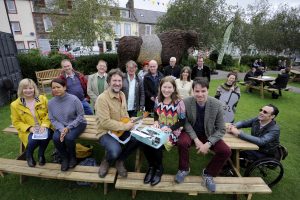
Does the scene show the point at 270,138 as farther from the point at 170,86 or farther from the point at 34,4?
the point at 34,4

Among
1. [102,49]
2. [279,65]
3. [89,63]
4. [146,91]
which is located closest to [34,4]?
[102,49]

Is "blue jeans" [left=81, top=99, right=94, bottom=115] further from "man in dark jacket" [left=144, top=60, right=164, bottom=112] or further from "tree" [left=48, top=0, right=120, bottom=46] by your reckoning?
"tree" [left=48, top=0, right=120, bottom=46]

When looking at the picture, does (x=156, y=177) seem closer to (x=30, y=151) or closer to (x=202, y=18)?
(x=30, y=151)

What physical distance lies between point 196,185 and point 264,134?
4.68 feet

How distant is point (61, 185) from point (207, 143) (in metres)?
2.43

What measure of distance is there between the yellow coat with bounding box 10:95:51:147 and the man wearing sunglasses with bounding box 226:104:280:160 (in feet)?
10.5

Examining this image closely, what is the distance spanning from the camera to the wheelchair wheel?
2.80 metres

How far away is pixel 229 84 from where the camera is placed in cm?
402

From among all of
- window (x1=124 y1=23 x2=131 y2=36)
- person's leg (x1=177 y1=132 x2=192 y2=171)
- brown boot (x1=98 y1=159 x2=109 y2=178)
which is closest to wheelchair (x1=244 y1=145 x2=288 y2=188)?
person's leg (x1=177 y1=132 x2=192 y2=171)

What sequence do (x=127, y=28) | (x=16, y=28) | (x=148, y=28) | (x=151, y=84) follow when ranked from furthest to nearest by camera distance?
(x=148, y=28) → (x=127, y=28) → (x=16, y=28) → (x=151, y=84)

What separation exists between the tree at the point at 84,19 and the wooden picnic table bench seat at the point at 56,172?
12949 mm

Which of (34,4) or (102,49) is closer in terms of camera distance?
(34,4)

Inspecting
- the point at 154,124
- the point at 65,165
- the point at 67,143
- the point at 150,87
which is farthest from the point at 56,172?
the point at 150,87

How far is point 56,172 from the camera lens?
2.71m
